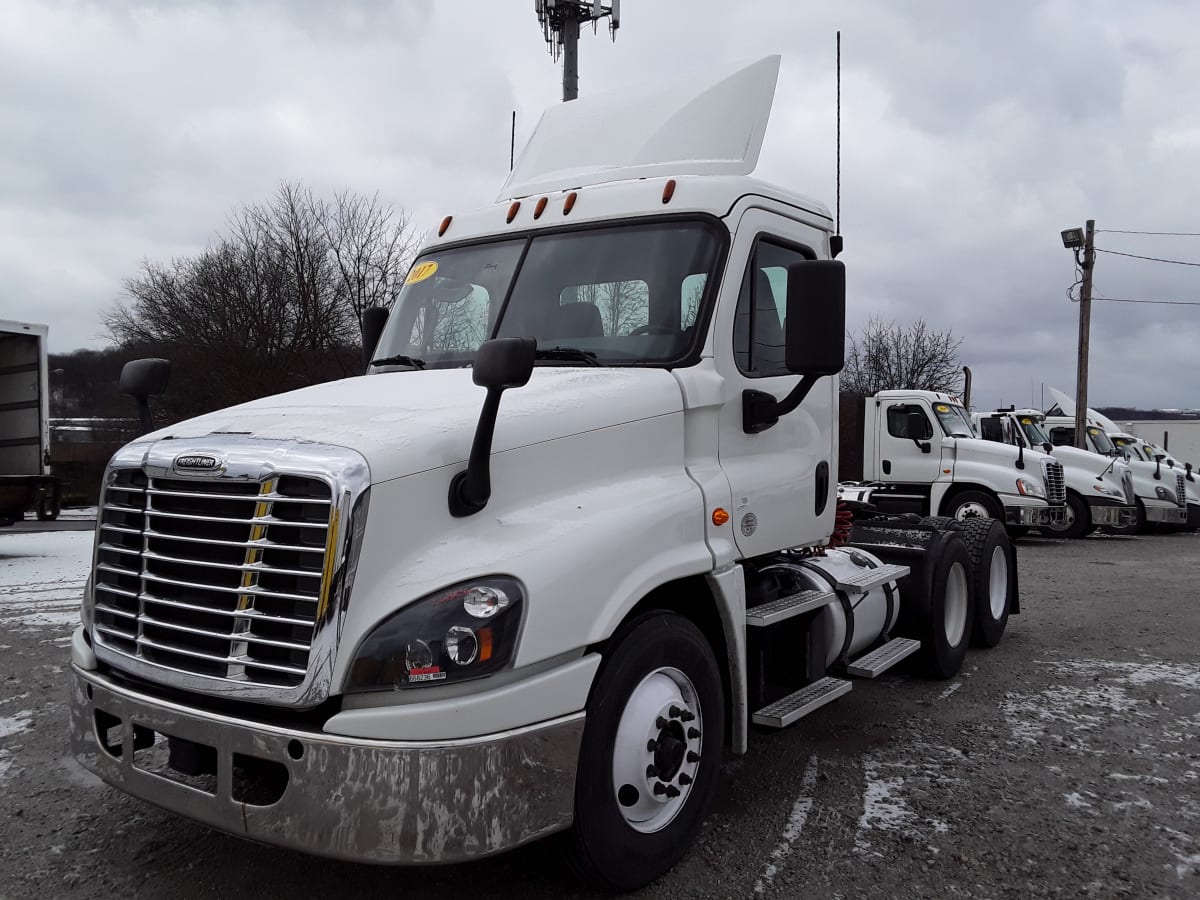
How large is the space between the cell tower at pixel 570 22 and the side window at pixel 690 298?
12.6 metres

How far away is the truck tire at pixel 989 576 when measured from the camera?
694 cm

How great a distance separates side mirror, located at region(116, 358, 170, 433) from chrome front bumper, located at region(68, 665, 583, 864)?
4.76 ft

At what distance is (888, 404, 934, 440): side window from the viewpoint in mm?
15125

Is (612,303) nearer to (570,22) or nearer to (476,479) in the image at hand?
(476,479)

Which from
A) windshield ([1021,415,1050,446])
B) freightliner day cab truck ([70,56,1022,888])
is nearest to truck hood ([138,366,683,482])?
freightliner day cab truck ([70,56,1022,888])

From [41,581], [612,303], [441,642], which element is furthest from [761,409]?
[41,581]

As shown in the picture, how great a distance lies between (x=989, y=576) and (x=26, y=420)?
1305cm

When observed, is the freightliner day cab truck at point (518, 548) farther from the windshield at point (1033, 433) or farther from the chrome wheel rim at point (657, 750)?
the windshield at point (1033, 433)

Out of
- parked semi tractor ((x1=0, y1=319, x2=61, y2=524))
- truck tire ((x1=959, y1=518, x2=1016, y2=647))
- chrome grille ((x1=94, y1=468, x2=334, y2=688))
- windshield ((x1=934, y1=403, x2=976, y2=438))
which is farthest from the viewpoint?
windshield ((x1=934, y1=403, x2=976, y2=438))

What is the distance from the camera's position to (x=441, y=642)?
271 centimetres

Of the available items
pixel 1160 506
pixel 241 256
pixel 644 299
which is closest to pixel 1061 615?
pixel 644 299

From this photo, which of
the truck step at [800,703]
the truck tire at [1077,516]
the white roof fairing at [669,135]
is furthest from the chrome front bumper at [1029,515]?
the white roof fairing at [669,135]

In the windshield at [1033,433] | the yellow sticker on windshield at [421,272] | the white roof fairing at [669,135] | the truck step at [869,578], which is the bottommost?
the truck step at [869,578]

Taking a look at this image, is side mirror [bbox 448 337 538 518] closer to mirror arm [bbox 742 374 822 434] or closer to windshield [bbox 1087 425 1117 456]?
mirror arm [bbox 742 374 822 434]
